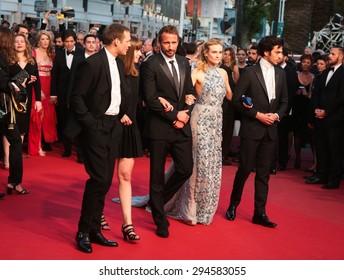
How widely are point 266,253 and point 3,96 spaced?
338 cm

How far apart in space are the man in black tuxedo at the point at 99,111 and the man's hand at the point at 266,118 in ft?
6.30

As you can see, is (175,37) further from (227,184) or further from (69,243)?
(227,184)

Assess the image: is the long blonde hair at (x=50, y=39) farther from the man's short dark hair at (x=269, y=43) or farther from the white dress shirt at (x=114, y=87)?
the white dress shirt at (x=114, y=87)

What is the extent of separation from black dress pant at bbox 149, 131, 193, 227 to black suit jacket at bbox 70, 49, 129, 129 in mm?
1060

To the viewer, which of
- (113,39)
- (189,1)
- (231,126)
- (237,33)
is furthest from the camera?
(189,1)

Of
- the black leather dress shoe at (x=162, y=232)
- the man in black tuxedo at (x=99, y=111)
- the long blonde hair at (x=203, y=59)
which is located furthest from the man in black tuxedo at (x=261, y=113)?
the man in black tuxedo at (x=99, y=111)

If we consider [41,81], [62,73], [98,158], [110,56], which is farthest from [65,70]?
[98,158]

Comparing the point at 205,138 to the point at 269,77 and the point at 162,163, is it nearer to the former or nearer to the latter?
the point at 162,163

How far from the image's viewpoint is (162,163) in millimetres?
7551

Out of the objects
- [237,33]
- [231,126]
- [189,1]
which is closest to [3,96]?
[231,126]

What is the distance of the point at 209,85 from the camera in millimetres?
8000

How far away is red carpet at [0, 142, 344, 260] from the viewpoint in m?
6.82

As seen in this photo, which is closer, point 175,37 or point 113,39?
point 113,39

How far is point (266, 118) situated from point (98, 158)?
7.65ft
